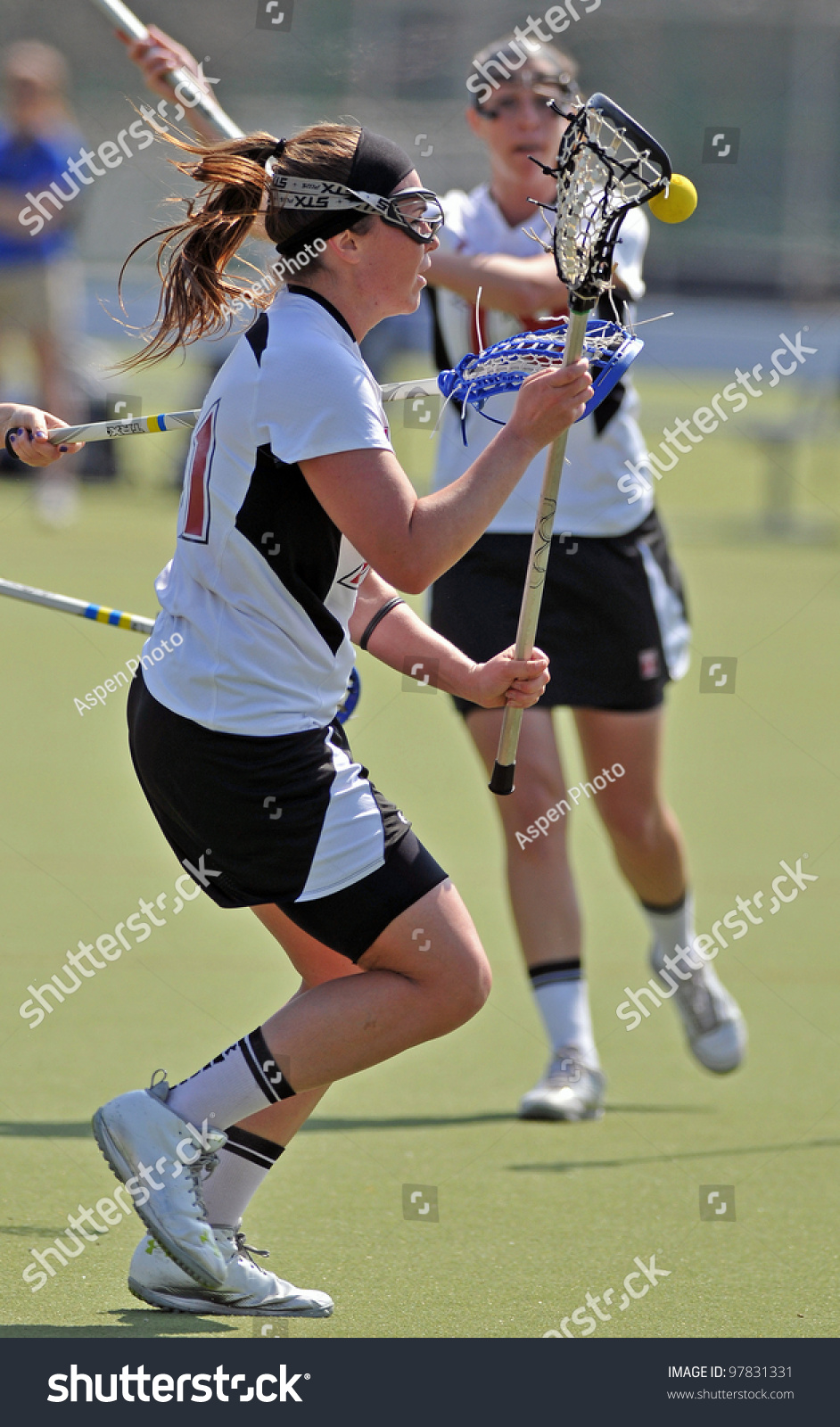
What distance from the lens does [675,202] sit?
2855 millimetres

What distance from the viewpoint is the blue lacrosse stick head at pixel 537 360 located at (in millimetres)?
2838

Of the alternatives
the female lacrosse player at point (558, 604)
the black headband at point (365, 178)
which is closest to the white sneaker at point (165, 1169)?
the black headband at point (365, 178)

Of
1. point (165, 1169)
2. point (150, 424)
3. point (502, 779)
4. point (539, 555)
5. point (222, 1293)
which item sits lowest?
point (222, 1293)

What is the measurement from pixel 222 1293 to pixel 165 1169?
9.8 inches

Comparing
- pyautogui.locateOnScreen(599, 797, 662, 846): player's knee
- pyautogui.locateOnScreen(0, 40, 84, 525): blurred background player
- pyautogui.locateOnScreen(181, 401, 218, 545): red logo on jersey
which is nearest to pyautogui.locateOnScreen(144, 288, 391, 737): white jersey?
pyautogui.locateOnScreen(181, 401, 218, 545): red logo on jersey

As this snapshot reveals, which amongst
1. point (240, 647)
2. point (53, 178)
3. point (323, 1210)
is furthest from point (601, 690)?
point (53, 178)

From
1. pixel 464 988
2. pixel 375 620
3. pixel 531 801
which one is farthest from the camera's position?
pixel 531 801

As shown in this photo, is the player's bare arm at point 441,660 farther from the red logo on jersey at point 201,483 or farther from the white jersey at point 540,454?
the white jersey at point 540,454

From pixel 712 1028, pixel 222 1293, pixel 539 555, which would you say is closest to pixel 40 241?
pixel 712 1028

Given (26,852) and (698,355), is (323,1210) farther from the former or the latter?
(698,355)

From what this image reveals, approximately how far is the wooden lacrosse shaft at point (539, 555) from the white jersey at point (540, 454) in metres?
1.28

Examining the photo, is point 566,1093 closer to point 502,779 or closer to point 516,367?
point 502,779

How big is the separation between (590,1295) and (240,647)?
4.01 ft

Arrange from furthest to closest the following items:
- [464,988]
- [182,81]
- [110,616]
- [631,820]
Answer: [631,820]
[182,81]
[110,616]
[464,988]
